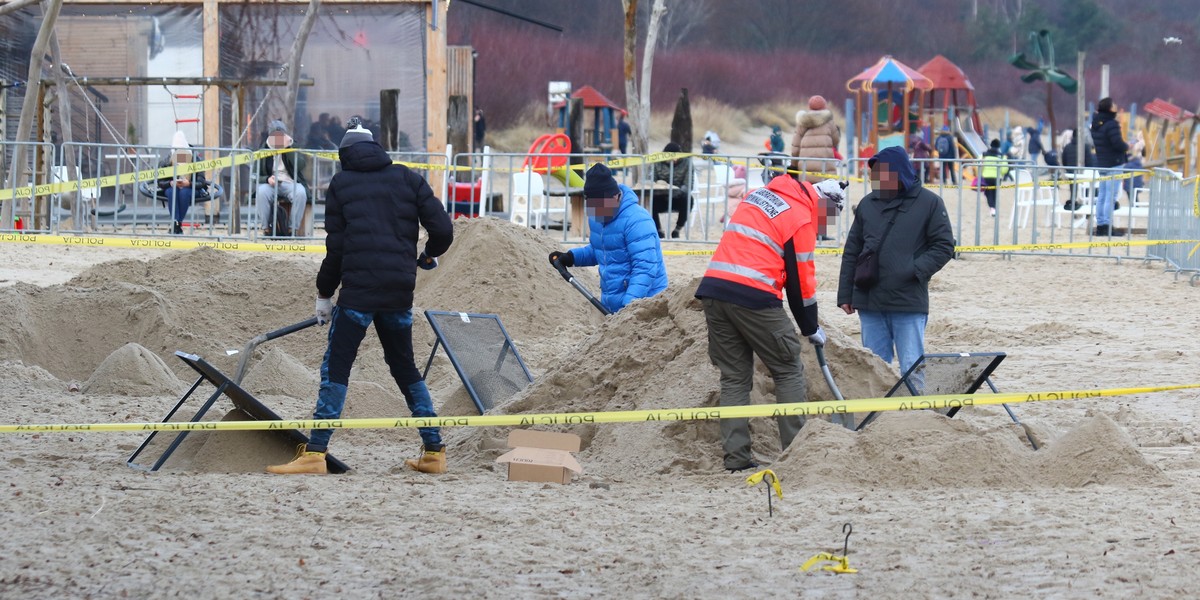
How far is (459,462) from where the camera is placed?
7.41m

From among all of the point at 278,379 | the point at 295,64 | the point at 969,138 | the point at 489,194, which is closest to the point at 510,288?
the point at 278,379

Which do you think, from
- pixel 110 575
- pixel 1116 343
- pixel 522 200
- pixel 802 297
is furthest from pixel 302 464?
pixel 522 200

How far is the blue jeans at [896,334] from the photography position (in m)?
7.91

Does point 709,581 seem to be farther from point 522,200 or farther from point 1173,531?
point 522,200

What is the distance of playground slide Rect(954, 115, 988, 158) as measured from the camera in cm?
3797

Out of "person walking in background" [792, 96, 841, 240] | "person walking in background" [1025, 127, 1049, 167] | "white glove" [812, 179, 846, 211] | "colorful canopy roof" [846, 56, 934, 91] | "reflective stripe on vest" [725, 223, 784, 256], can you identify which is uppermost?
"colorful canopy roof" [846, 56, 934, 91]

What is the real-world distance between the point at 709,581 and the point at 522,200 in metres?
15.0

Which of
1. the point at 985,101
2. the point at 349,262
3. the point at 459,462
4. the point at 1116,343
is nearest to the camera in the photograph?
the point at 349,262

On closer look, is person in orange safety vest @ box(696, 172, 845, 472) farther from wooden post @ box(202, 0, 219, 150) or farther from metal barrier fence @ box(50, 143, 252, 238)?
wooden post @ box(202, 0, 219, 150)

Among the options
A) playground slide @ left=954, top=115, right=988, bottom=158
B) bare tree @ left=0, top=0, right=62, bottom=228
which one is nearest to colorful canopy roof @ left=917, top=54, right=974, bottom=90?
playground slide @ left=954, top=115, right=988, bottom=158

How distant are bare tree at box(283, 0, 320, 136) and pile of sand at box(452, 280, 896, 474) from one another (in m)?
12.5

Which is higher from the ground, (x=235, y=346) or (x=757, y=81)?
(x=757, y=81)

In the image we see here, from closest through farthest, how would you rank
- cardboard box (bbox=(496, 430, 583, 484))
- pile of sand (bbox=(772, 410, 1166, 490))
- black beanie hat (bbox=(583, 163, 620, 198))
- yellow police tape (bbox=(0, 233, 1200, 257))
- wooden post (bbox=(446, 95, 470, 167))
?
pile of sand (bbox=(772, 410, 1166, 490)) < cardboard box (bbox=(496, 430, 583, 484)) < black beanie hat (bbox=(583, 163, 620, 198)) < yellow police tape (bbox=(0, 233, 1200, 257)) < wooden post (bbox=(446, 95, 470, 167))

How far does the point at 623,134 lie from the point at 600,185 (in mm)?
31061
